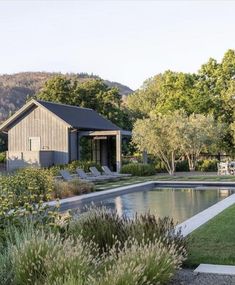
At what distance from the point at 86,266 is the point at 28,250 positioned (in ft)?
2.14

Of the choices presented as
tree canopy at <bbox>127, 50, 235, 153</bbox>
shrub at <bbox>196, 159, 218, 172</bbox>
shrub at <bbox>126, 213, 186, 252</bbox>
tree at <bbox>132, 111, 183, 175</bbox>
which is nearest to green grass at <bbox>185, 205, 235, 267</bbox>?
shrub at <bbox>126, 213, 186, 252</bbox>

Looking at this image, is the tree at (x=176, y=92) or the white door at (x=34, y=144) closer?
the white door at (x=34, y=144)

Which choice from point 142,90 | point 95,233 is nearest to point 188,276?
point 95,233

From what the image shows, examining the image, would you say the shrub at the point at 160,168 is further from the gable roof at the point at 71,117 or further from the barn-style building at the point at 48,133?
the gable roof at the point at 71,117

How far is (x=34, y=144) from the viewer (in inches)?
1132

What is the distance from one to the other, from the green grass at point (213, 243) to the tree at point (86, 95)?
1146 inches

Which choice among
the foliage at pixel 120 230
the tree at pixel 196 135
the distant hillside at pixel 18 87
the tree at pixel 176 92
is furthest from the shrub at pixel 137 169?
the distant hillside at pixel 18 87

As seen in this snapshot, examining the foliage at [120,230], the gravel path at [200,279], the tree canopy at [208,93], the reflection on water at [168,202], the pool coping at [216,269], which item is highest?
the tree canopy at [208,93]

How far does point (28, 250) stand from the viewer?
4.80 metres

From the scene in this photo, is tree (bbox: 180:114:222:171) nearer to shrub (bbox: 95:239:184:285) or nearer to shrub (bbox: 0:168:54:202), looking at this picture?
shrub (bbox: 0:168:54:202)

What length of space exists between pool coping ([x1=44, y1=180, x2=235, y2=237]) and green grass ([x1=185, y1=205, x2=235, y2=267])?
0.87 ft

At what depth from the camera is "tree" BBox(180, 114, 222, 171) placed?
96.5 feet

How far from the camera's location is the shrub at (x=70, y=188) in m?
15.5

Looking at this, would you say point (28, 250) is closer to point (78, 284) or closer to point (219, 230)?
point (78, 284)
